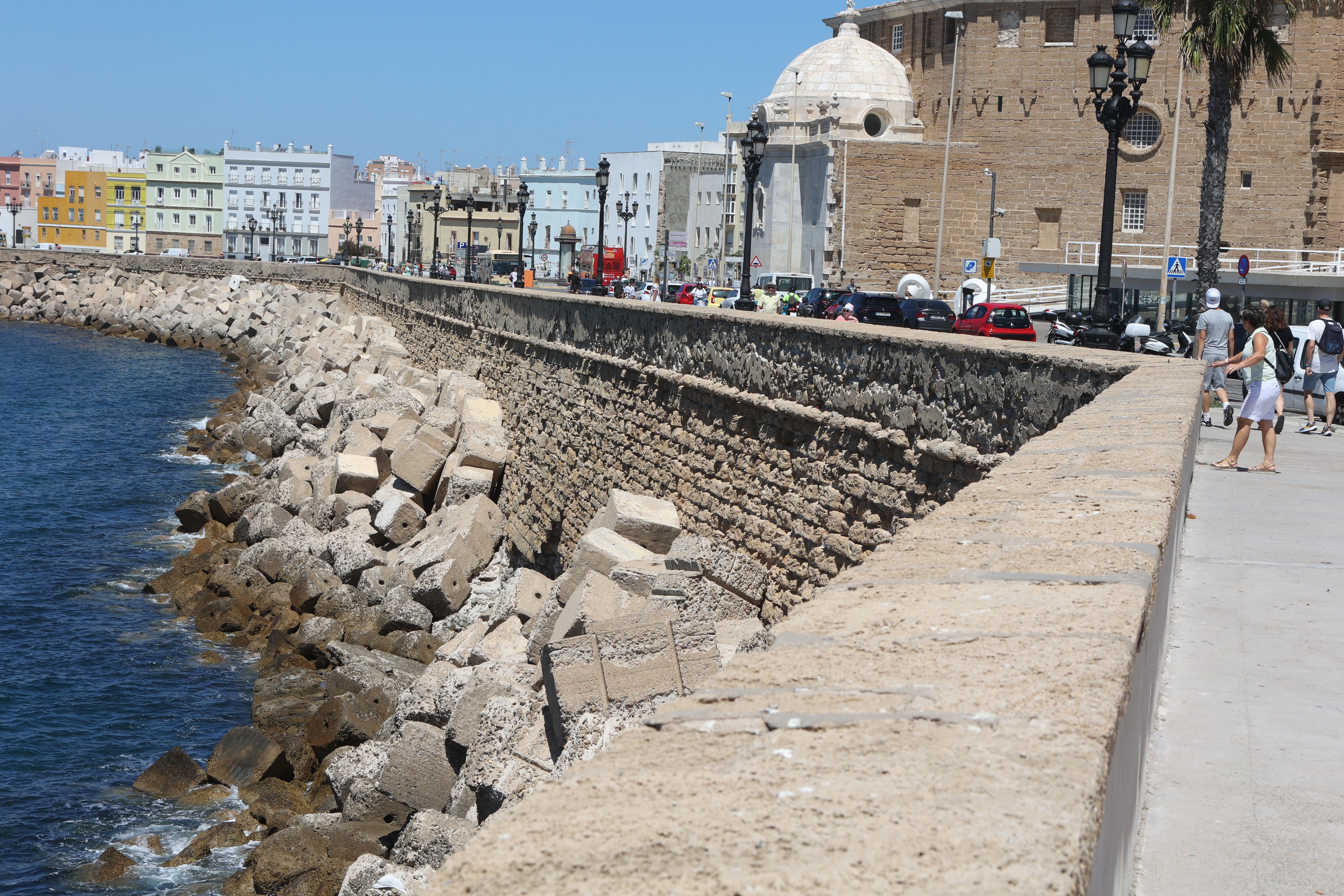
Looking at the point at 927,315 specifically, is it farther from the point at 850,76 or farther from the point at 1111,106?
the point at 850,76

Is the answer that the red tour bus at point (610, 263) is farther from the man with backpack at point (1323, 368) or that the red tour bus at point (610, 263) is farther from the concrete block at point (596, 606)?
the concrete block at point (596, 606)

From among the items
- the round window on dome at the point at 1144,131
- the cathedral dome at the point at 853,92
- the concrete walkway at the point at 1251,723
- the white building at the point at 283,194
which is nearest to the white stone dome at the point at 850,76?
the cathedral dome at the point at 853,92

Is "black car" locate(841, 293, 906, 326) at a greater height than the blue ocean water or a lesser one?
greater

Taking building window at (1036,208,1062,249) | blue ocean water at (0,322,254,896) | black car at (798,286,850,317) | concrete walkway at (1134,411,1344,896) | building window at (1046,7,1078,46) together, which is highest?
building window at (1046,7,1078,46)

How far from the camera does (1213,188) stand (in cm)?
2777

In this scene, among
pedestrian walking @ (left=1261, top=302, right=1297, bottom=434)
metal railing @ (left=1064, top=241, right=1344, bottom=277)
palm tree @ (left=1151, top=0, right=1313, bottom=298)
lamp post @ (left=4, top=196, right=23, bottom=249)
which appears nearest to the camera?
pedestrian walking @ (left=1261, top=302, right=1297, bottom=434)

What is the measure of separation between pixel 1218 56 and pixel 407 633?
18.7 metres

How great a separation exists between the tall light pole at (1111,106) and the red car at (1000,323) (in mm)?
11076

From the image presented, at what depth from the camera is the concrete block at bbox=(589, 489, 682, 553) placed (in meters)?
11.8

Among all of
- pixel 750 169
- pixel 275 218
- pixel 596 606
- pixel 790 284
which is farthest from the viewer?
pixel 275 218

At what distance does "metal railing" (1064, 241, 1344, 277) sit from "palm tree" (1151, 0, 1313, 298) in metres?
12.4

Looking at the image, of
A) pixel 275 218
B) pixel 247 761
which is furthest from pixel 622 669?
pixel 275 218

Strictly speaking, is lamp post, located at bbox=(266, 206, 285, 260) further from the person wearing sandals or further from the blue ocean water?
the person wearing sandals

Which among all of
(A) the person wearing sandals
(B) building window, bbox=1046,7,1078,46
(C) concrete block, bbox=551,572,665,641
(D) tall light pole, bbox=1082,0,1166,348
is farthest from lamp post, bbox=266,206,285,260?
(A) the person wearing sandals
